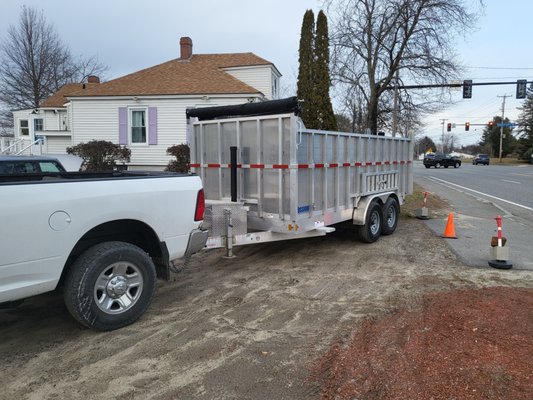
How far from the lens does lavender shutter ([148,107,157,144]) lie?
21844mm

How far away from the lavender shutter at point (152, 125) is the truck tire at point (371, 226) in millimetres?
15580

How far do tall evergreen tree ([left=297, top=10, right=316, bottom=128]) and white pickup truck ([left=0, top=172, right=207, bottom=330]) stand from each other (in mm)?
12088

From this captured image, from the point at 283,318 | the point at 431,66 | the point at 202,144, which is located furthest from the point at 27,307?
the point at 431,66

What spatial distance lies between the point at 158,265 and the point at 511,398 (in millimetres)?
3501

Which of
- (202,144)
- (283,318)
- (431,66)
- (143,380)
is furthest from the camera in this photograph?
(431,66)

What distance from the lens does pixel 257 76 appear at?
2483 centimetres

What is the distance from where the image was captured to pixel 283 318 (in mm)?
4715

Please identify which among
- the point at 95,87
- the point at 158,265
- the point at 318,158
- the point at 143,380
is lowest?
the point at 143,380

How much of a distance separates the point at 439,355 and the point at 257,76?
22710 mm

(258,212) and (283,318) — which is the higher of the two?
(258,212)

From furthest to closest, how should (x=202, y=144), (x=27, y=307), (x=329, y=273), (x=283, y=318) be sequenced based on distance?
(x=202, y=144)
(x=329, y=273)
(x=27, y=307)
(x=283, y=318)

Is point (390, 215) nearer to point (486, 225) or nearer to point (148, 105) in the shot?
point (486, 225)

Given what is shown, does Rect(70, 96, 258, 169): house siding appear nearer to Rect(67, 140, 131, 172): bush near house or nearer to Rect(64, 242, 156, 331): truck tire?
Rect(67, 140, 131, 172): bush near house

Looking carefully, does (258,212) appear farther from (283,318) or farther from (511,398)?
(511,398)
